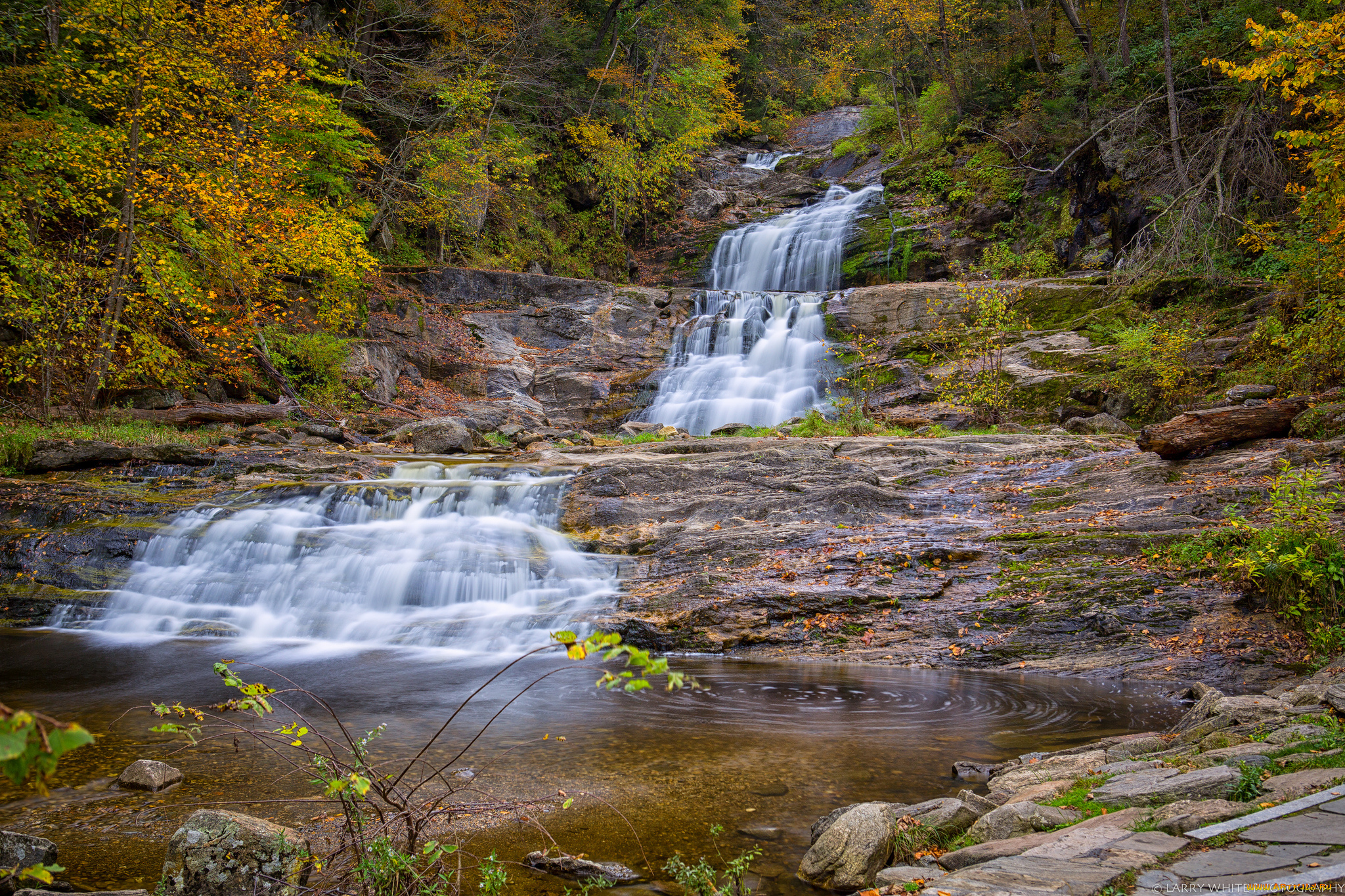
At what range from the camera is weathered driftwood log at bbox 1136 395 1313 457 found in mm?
7902

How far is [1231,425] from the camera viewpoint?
7.91 m

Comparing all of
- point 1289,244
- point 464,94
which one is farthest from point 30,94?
point 1289,244

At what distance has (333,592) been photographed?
28.0 ft

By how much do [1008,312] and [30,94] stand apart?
19160 millimetres

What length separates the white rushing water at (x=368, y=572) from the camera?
7.93 m

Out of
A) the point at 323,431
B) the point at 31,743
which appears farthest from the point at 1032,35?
the point at 31,743

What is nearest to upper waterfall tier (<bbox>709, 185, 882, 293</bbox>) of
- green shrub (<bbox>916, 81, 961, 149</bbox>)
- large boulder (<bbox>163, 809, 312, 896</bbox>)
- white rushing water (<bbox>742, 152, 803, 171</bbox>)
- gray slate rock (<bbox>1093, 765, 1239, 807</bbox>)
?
green shrub (<bbox>916, 81, 961, 149</bbox>)

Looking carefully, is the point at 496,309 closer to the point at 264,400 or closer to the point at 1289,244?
the point at 264,400

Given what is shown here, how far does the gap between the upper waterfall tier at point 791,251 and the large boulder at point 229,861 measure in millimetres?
21263

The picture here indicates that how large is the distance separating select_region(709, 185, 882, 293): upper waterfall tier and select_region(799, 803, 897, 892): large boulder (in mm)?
20419

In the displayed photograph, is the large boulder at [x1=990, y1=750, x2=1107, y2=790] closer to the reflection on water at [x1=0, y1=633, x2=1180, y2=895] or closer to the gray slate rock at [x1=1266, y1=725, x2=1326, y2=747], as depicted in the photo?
the reflection on water at [x1=0, y1=633, x2=1180, y2=895]

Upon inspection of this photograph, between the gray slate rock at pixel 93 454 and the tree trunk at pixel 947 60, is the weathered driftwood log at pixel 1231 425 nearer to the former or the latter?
the gray slate rock at pixel 93 454

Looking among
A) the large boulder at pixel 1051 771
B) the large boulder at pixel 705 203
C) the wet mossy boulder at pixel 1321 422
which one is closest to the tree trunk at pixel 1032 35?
the large boulder at pixel 705 203

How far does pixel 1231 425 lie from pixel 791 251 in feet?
55.7
